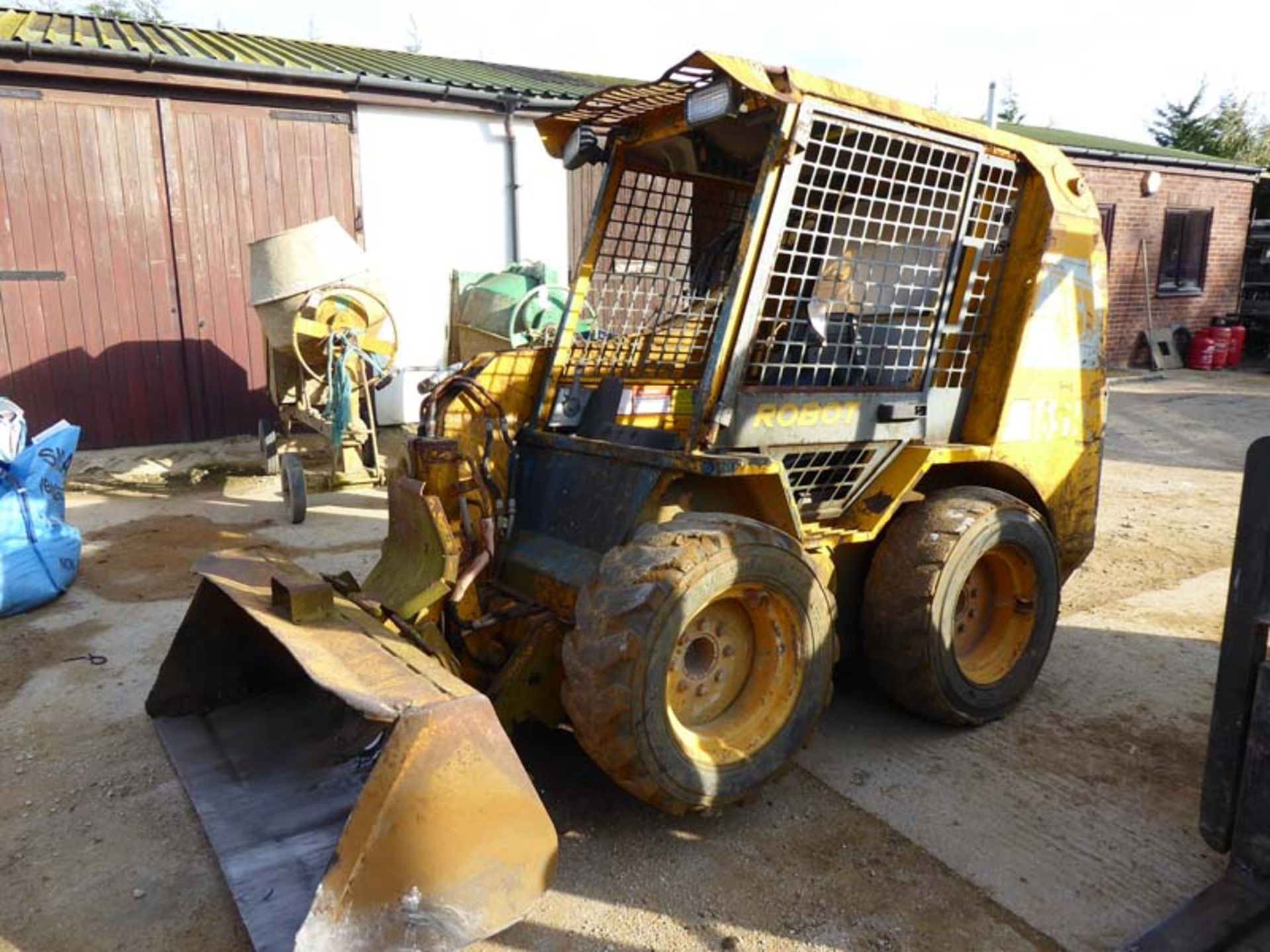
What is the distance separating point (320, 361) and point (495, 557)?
477 cm

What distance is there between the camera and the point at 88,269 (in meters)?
8.66

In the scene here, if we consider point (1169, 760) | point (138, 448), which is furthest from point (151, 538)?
point (1169, 760)

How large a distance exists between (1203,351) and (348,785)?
16.8 m

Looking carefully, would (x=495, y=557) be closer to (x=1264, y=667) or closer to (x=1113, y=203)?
(x=1264, y=667)

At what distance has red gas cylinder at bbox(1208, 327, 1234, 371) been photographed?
1563cm

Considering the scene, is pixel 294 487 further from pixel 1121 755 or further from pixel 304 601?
pixel 1121 755

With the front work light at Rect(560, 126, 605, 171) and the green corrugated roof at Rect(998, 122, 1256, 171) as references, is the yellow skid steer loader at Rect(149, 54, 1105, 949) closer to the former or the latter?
the front work light at Rect(560, 126, 605, 171)

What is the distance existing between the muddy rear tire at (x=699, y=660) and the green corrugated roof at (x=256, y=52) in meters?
8.25

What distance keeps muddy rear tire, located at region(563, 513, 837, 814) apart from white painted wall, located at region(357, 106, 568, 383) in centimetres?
752

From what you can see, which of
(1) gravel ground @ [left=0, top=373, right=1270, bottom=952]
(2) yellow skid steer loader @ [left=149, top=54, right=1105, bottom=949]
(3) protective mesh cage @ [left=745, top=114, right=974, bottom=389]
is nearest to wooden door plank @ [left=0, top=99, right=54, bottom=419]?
(1) gravel ground @ [left=0, top=373, right=1270, bottom=952]

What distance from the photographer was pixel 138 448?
9.01 meters

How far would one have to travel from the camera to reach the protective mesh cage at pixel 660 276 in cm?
411

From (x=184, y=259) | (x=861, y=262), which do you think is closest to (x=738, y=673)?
(x=861, y=262)

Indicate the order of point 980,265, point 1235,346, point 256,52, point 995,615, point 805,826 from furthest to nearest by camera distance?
1. point 1235,346
2. point 256,52
3. point 995,615
4. point 980,265
5. point 805,826
